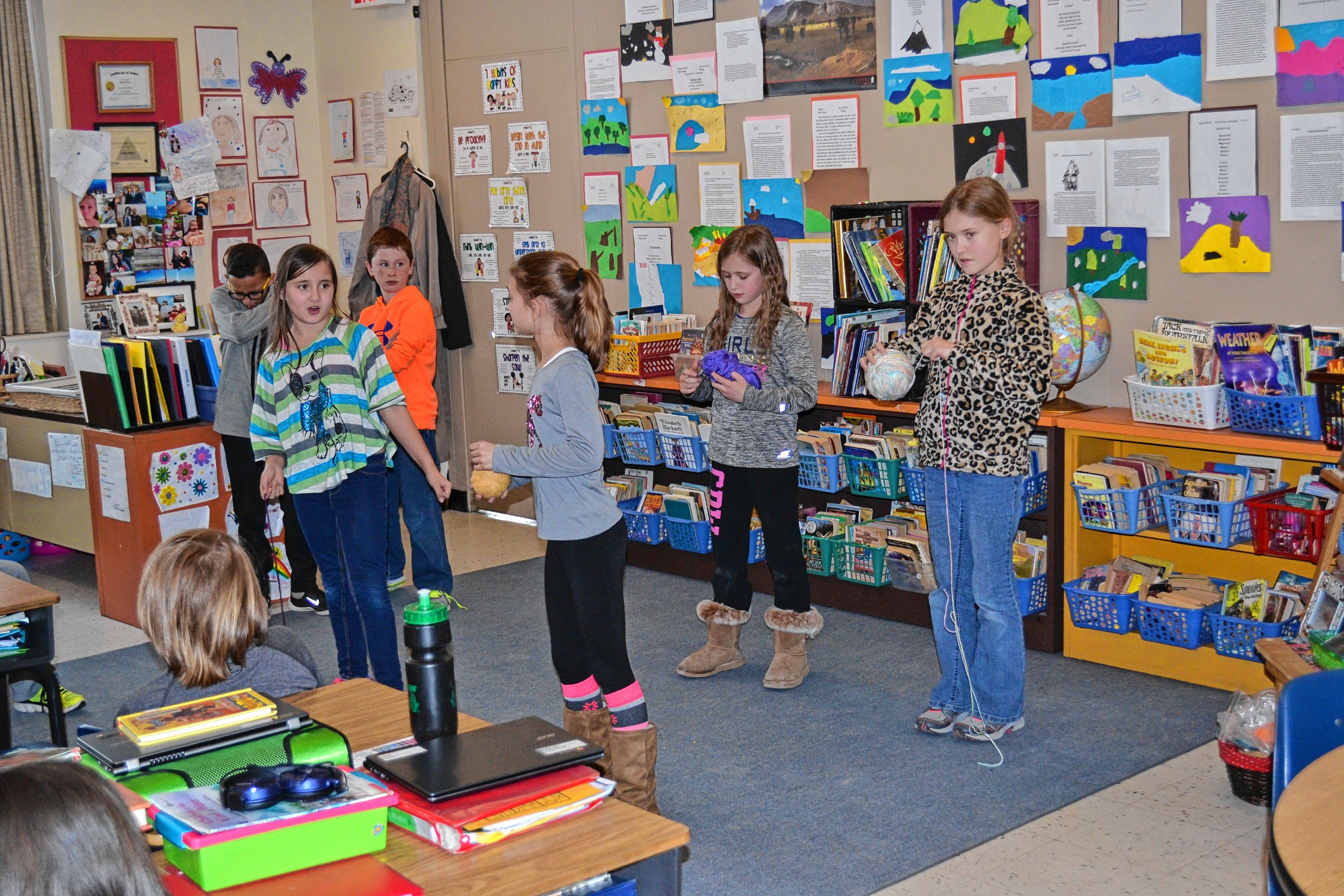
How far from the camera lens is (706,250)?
5.62m

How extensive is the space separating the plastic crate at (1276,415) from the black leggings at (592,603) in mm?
1956

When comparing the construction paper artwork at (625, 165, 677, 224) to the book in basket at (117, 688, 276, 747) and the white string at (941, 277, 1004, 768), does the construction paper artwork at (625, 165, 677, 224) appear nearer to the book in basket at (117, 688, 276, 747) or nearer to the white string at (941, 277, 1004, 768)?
the white string at (941, 277, 1004, 768)

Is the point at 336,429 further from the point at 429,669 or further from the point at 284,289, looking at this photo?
the point at 429,669

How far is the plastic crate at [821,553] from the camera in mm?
4898

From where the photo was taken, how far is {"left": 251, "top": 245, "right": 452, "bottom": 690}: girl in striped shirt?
3.57m

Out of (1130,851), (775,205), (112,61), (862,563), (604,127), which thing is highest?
(112,61)

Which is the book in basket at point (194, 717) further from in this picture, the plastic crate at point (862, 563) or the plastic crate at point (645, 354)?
the plastic crate at point (645, 354)

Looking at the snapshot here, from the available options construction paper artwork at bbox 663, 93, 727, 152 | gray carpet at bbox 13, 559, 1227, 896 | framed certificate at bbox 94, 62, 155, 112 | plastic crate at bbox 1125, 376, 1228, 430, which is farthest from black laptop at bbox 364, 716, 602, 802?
framed certificate at bbox 94, 62, 155, 112

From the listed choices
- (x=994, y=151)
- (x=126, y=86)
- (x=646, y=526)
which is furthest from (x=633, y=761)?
Result: (x=126, y=86)

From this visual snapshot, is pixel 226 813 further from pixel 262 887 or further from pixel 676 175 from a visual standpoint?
pixel 676 175

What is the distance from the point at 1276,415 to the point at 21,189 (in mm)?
5759

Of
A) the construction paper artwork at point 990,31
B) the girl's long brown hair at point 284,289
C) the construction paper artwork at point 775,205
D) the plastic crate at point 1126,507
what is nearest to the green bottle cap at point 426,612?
the girl's long brown hair at point 284,289

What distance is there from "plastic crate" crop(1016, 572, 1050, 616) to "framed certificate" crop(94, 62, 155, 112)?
16.8 ft

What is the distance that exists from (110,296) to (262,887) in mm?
5877
